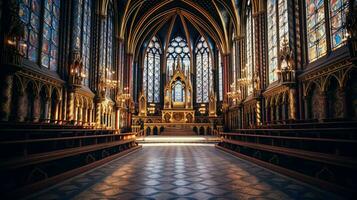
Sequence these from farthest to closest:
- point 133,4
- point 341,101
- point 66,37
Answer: point 133,4 < point 66,37 < point 341,101

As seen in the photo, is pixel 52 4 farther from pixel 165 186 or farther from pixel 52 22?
pixel 165 186

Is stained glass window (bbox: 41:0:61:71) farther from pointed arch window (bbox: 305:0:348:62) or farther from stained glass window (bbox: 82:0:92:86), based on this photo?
pointed arch window (bbox: 305:0:348:62)

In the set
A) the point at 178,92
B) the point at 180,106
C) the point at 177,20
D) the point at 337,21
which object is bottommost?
the point at 180,106

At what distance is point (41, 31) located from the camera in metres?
13.0

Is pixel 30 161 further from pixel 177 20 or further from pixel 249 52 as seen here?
pixel 177 20

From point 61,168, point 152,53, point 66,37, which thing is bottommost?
point 61,168

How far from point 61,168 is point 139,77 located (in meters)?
33.5

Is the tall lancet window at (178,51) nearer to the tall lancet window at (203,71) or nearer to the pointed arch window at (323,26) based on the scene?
the tall lancet window at (203,71)

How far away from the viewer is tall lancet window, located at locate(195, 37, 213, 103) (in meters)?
41.1

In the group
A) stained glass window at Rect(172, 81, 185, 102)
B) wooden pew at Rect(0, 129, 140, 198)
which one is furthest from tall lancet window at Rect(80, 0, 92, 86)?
stained glass window at Rect(172, 81, 185, 102)

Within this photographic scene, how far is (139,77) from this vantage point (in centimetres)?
4053

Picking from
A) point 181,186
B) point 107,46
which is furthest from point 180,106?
point 181,186

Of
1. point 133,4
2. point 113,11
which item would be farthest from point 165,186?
point 133,4

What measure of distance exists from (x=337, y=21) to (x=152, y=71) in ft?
107
